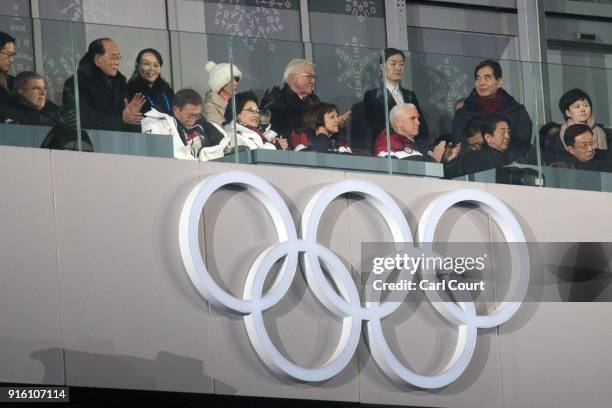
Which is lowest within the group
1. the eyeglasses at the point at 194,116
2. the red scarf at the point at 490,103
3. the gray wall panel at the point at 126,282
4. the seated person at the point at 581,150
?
the gray wall panel at the point at 126,282

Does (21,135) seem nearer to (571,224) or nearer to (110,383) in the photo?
(110,383)

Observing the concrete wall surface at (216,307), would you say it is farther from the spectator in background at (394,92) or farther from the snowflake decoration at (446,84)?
the snowflake decoration at (446,84)

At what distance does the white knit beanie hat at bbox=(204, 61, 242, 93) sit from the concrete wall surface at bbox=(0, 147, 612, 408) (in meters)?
0.52

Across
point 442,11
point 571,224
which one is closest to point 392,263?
point 571,224

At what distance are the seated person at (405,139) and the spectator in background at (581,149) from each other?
1023mm

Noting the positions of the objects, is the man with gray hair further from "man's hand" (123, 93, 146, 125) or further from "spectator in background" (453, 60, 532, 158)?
"spectator in background" (453, 60, 532, 158)

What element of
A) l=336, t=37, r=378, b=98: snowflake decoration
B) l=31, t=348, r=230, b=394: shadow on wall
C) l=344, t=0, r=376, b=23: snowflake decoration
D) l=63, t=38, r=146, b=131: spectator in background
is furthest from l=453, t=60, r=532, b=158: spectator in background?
l=344, t=0, r=376, b=23: snowflake decoration

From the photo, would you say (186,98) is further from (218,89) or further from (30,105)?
(30,105)

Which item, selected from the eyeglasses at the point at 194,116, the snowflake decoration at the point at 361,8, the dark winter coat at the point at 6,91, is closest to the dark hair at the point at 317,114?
the eyeglasses at the point at 194,116

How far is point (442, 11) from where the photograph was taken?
1393 centimetres

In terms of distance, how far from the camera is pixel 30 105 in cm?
812

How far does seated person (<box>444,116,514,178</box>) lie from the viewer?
9.71 meters

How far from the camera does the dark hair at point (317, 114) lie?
9172mm

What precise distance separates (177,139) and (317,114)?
1.02 metres
